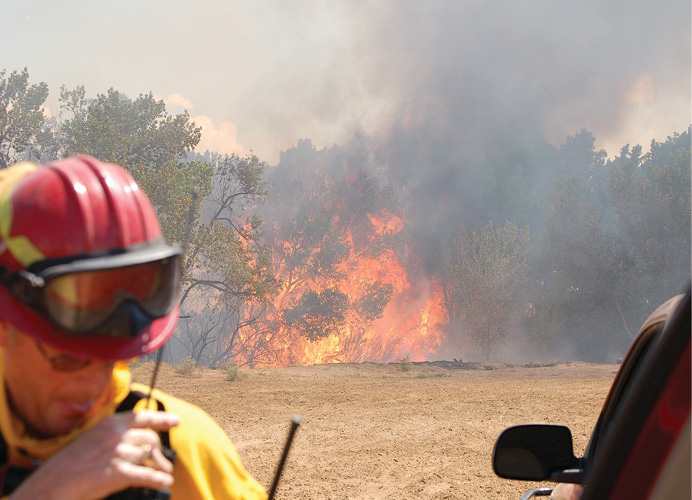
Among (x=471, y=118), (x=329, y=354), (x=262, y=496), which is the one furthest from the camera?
(x=471, y=118)

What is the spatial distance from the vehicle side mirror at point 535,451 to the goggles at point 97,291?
107 centimetres

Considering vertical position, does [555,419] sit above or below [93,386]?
below

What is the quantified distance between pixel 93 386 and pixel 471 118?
54.5 meters

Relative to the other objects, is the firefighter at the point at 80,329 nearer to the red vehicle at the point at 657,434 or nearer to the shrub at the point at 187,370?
the red vehicle at the point at 657,434

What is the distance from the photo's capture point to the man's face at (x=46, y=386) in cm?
121

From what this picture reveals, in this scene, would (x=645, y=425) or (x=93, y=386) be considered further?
(x=93, y=386)

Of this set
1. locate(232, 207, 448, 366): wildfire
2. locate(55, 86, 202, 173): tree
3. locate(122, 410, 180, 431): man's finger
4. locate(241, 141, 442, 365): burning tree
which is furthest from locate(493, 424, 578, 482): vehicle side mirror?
locate(241, 141, 442, 365): burning tree

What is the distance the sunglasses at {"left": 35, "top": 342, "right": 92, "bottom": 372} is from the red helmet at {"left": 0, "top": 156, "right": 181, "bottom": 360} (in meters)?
0.05

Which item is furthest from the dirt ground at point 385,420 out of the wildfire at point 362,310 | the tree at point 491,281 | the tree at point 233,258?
the wildfire at point 362,310

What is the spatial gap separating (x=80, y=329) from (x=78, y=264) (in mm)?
123

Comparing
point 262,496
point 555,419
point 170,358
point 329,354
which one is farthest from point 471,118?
point 262,496

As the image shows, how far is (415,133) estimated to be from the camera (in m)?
53.8

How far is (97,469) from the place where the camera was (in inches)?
41.0

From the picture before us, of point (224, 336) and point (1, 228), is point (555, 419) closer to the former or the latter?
point (1, 228)
